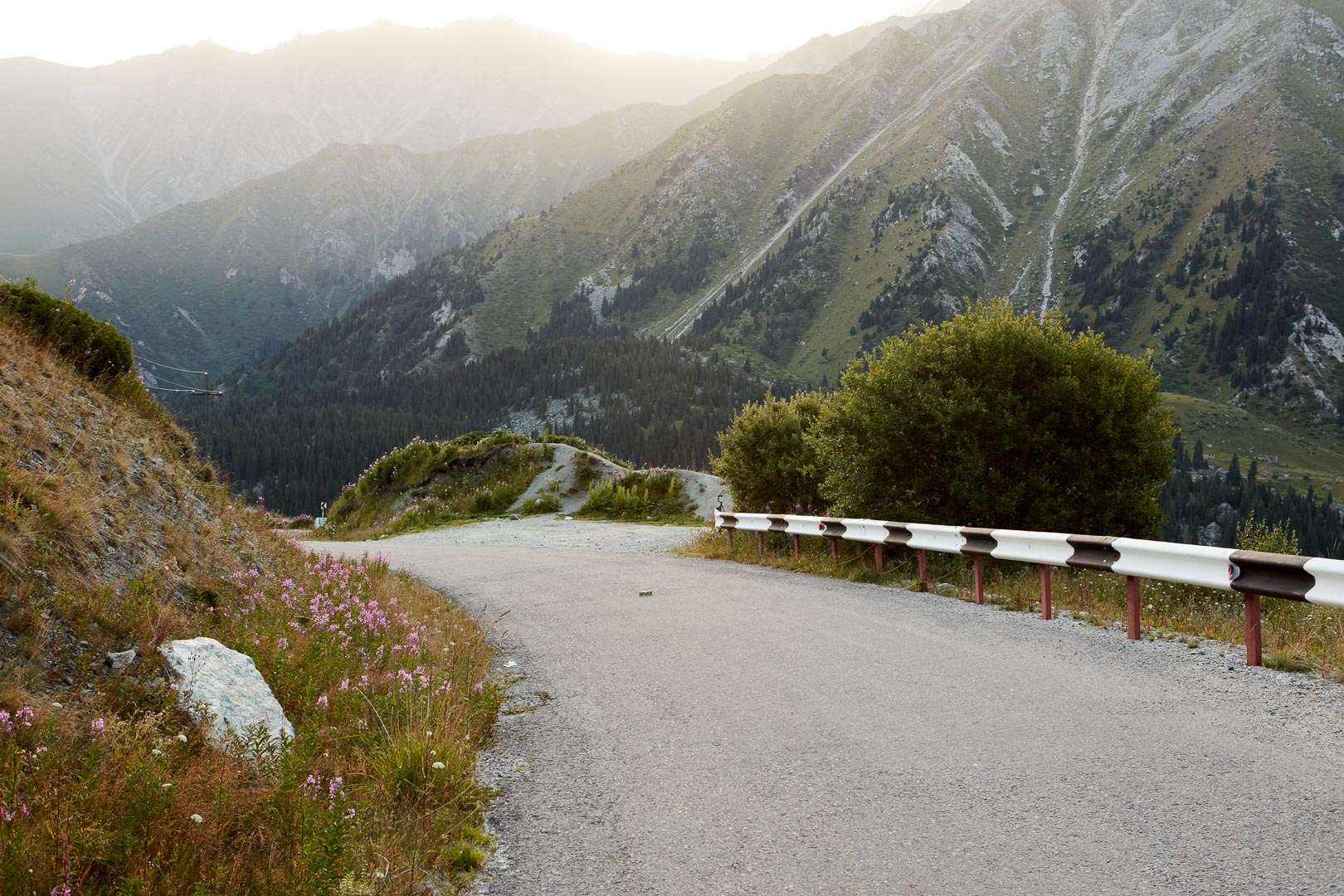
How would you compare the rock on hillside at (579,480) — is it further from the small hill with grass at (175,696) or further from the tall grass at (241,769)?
the tall grass at (241,769)

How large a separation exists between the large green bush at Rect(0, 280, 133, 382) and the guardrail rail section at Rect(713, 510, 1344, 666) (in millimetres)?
11023

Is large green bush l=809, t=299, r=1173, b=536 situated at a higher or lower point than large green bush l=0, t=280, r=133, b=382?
lower

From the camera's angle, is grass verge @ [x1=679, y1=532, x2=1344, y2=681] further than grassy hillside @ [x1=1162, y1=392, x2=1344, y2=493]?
No

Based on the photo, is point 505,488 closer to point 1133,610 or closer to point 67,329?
point 67,329

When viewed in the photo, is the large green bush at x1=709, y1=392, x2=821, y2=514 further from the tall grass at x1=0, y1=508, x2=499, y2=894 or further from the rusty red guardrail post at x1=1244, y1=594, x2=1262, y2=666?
the tall grass at x1=0, y1=508, x2=499, y2=894

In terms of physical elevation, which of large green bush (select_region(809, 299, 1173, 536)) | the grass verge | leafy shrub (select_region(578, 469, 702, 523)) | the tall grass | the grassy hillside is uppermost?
large green bush (select_region(809, 299, 1173, 536))

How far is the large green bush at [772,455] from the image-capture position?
20359mm

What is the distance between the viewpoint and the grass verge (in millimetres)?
7363

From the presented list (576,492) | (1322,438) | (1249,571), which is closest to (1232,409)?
(1322,438)

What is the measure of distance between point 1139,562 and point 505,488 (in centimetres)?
2788

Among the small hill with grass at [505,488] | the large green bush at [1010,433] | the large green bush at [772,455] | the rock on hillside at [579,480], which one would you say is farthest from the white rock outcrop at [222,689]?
the rock on hillside at [579,480]

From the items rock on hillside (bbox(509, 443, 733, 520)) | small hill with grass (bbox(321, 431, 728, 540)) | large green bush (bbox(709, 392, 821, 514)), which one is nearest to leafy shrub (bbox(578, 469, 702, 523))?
small hill with grass (bbox(321, 431, 728, 540))

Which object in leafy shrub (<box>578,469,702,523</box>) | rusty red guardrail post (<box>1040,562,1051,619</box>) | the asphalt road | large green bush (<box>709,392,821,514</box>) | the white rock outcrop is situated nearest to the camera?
the asphalt road

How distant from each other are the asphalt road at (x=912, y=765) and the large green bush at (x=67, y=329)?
6.53 m
